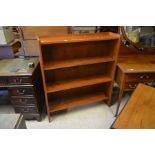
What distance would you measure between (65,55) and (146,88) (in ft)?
3.14

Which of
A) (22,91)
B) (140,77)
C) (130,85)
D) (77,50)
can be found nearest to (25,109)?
(22,91)

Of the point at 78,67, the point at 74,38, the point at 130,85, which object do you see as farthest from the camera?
the point at 78,67

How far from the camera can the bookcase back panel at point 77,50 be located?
171cm

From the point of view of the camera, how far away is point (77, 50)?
70.9 inches

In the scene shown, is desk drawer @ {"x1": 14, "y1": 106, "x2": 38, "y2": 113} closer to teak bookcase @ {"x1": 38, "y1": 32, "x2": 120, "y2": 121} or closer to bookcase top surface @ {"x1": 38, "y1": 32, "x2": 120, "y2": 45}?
teak bookcase @ {"x1": 38, "y1": 32, "x2": 120, "y2": 121}

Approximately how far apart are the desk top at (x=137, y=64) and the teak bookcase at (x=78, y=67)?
5.7 inches

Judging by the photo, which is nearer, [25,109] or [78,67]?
[25,109]

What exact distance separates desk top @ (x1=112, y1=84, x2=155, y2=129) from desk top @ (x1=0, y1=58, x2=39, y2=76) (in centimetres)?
103

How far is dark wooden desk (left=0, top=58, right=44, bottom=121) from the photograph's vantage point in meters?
1.59

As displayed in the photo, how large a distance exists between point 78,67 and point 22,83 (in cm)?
71

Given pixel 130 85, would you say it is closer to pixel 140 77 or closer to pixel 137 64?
pixel 140 77

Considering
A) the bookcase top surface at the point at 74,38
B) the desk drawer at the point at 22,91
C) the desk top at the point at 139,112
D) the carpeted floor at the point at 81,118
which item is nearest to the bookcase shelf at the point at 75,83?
the desk drawer at the point at 22,91

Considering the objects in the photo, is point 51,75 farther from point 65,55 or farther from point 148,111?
point 148,111
